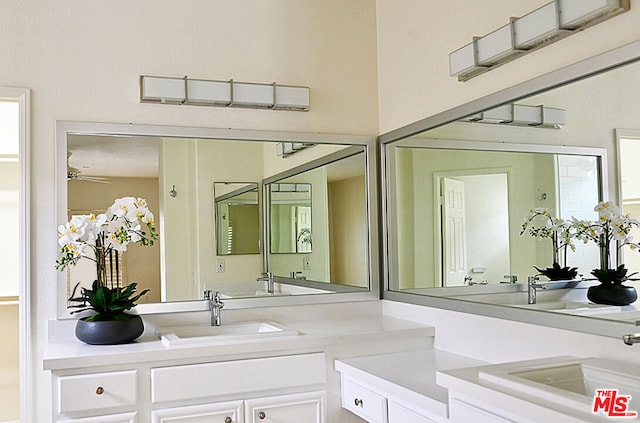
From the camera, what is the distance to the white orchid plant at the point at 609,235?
1970 mm

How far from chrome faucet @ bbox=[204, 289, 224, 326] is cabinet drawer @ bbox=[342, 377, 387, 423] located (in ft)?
2.30

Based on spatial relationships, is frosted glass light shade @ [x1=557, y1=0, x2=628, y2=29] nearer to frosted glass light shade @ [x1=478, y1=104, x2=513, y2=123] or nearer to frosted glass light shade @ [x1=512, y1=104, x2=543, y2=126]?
frosted glass light shade @ [x1=512, y1=104, x2=543, y2=126]

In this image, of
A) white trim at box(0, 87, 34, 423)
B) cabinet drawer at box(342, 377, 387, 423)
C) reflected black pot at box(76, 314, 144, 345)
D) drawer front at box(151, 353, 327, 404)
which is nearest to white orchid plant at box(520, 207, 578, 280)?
cabinet drawer at box(342, 377, 387, 423)

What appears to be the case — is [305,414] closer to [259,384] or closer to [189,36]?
[259,384]

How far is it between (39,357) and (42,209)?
0.66 m

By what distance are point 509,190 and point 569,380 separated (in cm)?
88

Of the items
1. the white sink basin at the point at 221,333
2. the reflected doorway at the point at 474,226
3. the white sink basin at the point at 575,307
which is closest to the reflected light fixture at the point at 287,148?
the reflected doorway at the point at 474,226

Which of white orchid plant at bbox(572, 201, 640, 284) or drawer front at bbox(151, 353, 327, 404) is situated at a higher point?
white orchid plant at bbox(572, 201, 640, 284)

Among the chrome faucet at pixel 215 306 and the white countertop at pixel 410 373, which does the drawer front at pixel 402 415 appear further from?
the chrome faucet at pixel 215 306

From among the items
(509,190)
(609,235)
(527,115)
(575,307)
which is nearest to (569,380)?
(575,307)

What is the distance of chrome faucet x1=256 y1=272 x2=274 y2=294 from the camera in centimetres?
319

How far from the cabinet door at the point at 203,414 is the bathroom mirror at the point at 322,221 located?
86cm

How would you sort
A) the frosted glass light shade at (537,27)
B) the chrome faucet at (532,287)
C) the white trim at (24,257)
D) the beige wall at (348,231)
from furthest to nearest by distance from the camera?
the beige wall at (348,231), the white trim at (24,257), the chrome faucet at (532,287), the frosted glass light shade at (537,27)

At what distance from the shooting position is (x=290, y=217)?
10.9 ft
